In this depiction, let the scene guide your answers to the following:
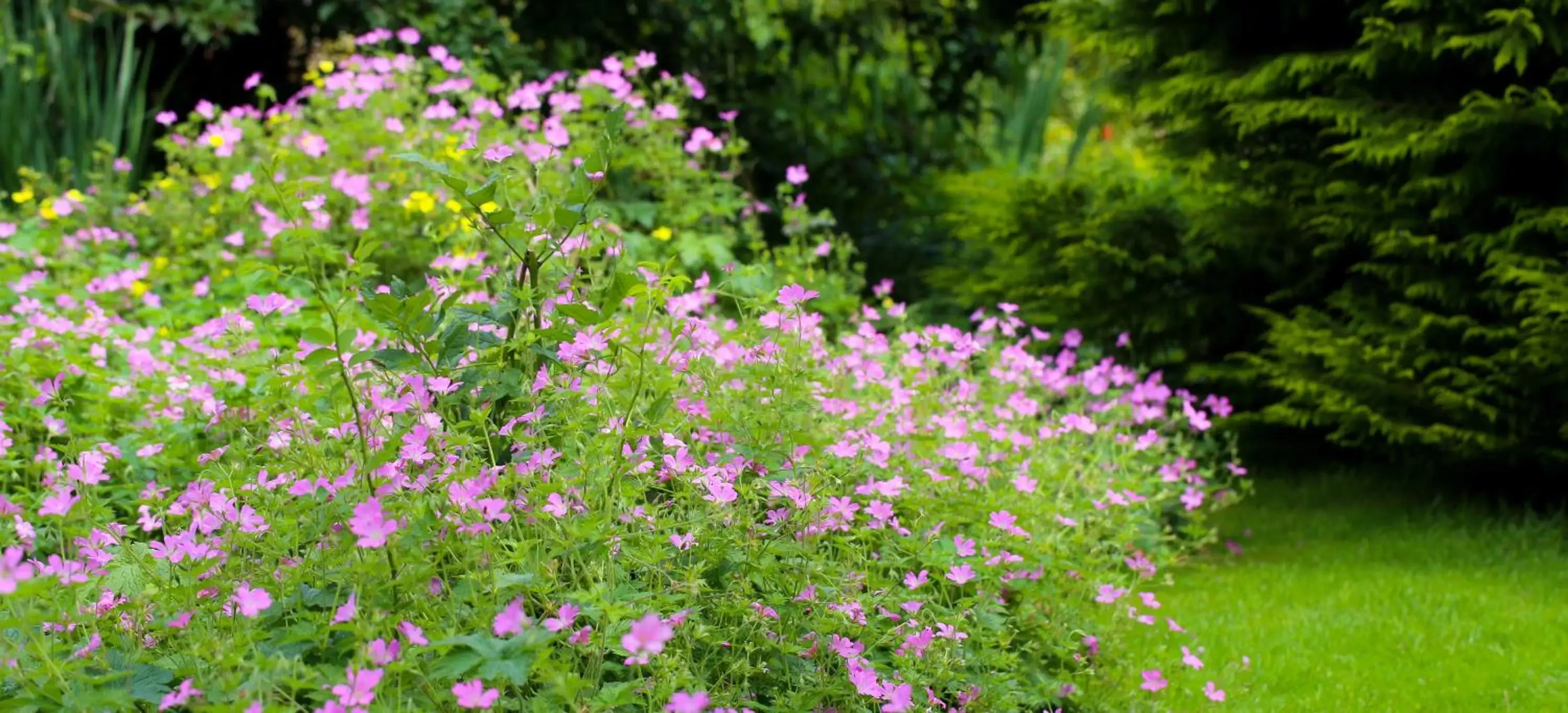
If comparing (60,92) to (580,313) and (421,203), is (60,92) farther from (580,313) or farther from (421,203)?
(580,313)

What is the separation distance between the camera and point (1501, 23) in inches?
165

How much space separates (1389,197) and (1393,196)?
0.07 meters

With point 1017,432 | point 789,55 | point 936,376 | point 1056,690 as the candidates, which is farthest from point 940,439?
point 789,55

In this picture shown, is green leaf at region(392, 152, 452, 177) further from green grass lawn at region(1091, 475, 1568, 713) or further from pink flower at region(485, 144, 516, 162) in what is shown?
green grass lawn at region(1091, 475, 1568, 713)

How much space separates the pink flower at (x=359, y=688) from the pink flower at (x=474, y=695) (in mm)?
84

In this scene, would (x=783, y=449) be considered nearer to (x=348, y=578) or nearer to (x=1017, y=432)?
(x=348, y=578)

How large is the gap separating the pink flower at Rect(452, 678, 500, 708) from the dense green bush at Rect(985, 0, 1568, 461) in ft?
11.3

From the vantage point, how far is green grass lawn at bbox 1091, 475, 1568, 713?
308 cm

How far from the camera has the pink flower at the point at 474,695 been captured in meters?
1.46

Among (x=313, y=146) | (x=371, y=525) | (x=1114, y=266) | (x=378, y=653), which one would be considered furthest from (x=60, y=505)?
(x=1114, y=266)

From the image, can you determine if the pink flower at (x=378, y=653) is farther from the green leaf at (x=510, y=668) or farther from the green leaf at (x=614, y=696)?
the green leaf at (x=614, y=696)

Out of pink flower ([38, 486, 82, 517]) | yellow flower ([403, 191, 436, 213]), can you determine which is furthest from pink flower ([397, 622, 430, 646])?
yellow flower ([403, 191, 436, 213])

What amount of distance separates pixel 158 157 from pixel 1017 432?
5542mm

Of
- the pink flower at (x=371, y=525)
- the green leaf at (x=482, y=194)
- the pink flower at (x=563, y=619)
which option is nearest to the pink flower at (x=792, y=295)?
the green leaf at (x=482, y=194)
